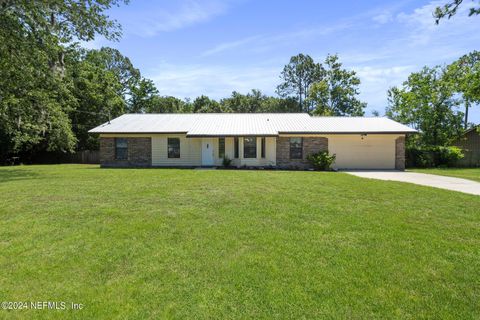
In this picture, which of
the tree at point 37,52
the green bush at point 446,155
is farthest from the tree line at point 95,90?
the green bush at point 446,155

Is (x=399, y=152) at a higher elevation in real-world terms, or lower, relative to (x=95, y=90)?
lower

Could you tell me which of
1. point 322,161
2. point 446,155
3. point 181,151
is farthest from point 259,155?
point 446,155

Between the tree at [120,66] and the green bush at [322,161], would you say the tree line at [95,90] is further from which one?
the green bush at [322,161]

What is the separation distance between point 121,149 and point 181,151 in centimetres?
403

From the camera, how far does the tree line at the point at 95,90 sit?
12.7m

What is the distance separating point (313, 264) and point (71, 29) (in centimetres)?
1428

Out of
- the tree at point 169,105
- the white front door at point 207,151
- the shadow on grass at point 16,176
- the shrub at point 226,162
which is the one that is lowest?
the shadow on grass at point 16,176

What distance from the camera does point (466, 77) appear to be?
42.9ft

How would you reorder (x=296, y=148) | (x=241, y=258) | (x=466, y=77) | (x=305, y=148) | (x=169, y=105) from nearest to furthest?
(x=241, y=258) < (x=466, y=77) < (x=305, y=148) < (x=296, y=148) < (x=169, y=105)

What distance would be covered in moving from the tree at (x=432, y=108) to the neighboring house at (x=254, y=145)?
1171 centimetres

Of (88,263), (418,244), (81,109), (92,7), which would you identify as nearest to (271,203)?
(418,244)

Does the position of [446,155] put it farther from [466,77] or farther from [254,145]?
[254,145]

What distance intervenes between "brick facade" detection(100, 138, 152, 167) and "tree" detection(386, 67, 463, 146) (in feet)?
80.1

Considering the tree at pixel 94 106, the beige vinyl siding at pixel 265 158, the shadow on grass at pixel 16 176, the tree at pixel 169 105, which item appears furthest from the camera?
the tree at pixel 169 105
